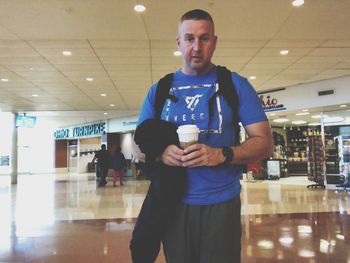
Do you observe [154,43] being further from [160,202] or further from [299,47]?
[160,202]

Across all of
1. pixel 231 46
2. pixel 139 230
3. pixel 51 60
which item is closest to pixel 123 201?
pixel 51 60

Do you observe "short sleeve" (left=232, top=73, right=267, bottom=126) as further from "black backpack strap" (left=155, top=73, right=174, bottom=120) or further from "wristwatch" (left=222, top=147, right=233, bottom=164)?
"black backpack strap" (left=155, top=73, right=174, bottom=120)

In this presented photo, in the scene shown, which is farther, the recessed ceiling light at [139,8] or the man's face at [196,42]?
the recessed ceiling light at [139,8]

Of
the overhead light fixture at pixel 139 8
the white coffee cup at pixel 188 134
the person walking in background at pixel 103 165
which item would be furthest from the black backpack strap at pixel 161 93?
the person walking in background at pixel 103 165

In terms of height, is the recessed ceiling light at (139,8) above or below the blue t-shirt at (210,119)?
above

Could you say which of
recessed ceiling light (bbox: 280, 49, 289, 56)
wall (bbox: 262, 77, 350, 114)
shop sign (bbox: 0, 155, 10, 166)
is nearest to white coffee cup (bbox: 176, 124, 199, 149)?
recessed ceiling light (bbox: 280, 49, 289, 56)

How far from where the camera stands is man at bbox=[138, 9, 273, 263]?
113 centimetres

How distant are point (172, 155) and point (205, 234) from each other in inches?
11.3

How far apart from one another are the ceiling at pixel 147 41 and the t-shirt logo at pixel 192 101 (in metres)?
4.30

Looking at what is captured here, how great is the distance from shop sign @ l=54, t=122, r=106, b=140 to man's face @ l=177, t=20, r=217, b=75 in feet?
67.2

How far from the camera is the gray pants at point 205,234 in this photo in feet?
3.70

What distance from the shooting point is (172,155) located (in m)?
1.09

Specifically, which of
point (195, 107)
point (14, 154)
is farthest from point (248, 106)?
point (14, 154)

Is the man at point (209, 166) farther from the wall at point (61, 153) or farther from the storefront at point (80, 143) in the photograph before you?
the wall at point (61, 153)
